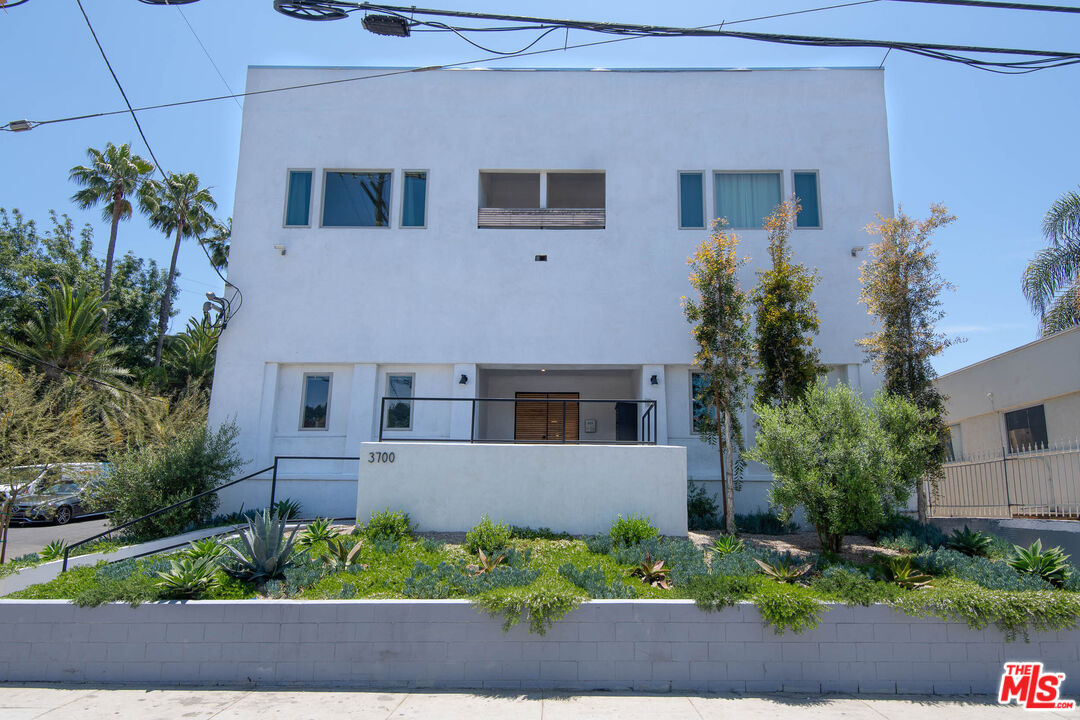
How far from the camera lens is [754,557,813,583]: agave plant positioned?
24.8 ft

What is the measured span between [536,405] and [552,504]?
6.32 metres

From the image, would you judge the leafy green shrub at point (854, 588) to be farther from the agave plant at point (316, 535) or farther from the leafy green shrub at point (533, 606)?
the agave plant at point (316, 535)

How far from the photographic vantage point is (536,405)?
54.2ft

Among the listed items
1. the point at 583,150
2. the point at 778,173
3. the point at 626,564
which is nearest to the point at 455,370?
the point at 583,150

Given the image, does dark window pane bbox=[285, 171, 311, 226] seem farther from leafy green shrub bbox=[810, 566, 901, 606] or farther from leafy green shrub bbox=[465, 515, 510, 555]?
leafy green shrub bbox=[810, 566, 901, 606]

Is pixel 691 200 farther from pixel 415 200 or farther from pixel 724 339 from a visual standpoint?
pixel 415 200

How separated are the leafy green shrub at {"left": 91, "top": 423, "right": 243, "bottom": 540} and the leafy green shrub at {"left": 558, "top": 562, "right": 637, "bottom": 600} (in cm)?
782

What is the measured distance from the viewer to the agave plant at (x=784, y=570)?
7.55 metres

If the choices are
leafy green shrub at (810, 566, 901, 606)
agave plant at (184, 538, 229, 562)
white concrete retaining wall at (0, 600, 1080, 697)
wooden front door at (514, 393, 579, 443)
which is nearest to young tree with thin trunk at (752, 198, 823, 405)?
leafy green shrub at (810, 566, 901, 606)

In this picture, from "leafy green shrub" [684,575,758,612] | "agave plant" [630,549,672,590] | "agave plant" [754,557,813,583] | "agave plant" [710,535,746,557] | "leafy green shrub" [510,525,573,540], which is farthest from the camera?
"leafy green shrub" [510,525,573,540]

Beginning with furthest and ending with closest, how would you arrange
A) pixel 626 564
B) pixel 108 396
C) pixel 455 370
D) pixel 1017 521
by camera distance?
pixel 108 396 < pixel 455 370 < pixel 1017 521 < pixel 626 564

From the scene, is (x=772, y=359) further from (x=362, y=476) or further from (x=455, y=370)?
(x=362, y=476)

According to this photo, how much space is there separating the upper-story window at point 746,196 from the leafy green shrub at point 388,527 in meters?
8.70

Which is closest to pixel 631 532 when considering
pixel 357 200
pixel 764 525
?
pixel 764 525
